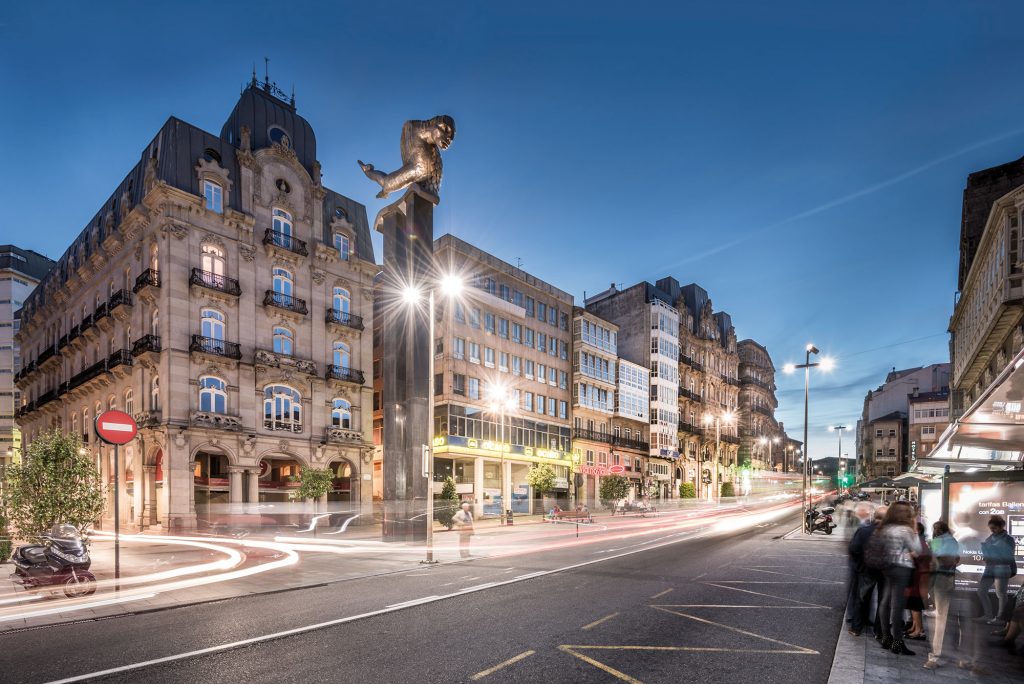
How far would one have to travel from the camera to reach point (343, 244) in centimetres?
4234

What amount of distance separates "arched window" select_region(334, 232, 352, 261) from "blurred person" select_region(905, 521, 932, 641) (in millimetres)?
38695

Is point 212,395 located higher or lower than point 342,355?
→ lower

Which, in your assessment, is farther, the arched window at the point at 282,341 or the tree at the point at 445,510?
the arched window at the point at 282,341

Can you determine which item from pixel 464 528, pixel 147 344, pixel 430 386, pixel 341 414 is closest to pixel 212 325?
pixel 147 344

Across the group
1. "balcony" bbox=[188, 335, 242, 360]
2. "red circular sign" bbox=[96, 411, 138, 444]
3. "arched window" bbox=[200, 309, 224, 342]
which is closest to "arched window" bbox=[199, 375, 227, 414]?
A: "balcony" bbox=[188, 335, 242, 360]

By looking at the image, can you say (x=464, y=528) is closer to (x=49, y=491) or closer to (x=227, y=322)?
(x=49, y=491)

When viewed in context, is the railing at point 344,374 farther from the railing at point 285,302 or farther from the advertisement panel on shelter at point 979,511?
the advertisement panel on shelter at point 979,511

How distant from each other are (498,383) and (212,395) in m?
21.4

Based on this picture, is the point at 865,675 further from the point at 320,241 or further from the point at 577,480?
the point at 577,480

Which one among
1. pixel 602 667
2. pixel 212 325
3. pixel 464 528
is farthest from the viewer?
pixel 212 325

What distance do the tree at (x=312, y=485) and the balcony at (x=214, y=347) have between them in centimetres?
794

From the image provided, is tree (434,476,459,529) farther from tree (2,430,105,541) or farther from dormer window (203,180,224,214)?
dormer window (203,180,224,214)

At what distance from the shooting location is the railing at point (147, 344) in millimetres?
33156

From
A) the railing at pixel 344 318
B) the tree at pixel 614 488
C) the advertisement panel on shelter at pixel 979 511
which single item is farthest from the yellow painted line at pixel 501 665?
the tree at pixel 614 488
